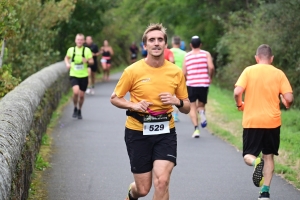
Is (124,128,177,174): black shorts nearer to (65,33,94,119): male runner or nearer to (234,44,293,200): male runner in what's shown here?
(234,44,293,200): male runner

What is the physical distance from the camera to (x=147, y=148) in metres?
6.85

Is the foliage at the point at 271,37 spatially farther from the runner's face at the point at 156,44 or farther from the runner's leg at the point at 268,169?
the runner's face at the point at 156,44

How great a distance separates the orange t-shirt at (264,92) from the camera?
829 cm

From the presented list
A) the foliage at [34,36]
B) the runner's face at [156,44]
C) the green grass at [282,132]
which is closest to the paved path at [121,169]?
the green grass at [282,132]

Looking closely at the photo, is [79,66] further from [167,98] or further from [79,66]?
[167,98]

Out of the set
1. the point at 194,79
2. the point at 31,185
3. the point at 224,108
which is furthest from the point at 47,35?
the point at 31,185

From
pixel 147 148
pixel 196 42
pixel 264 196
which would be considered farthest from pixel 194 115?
pixel 147 148

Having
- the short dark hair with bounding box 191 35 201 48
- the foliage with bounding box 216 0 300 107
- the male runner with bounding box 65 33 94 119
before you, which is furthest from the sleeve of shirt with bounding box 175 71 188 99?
the foliage with bounding box 216 0 300 107

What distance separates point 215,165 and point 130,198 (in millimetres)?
3814

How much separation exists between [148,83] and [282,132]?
7.63 m

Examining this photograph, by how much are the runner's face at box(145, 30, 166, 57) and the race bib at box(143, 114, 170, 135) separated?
0.59 m

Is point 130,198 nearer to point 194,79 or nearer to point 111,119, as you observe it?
point 194,79

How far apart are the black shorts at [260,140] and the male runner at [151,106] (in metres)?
1.73

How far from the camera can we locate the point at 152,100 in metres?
6.81
